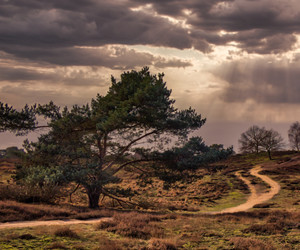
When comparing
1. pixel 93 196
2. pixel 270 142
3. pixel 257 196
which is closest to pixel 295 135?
pixel 270 142

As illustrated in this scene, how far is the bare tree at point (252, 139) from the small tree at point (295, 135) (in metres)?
19.0

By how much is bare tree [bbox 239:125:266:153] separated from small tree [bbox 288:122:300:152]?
62.4ft

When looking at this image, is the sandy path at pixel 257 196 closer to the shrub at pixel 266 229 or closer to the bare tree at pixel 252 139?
the shrub at pixel 266 229

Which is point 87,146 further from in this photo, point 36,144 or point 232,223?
point 232,223

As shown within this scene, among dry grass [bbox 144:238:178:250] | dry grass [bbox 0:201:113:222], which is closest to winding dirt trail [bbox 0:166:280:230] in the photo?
dry grass [bbox 0:201:113:222]

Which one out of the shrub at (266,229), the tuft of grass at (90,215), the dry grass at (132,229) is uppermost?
the dry grass at (132,229)

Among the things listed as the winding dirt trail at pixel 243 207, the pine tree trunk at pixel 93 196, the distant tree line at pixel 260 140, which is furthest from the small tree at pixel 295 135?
the pine tree trunk at pixel 93 196

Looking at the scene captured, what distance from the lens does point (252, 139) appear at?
295ft

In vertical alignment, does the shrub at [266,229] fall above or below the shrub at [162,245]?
below

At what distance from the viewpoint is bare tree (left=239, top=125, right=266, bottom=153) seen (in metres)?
89.0

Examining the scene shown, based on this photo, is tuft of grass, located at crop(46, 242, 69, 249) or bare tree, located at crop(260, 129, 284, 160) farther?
bare tree, located at crop(260, 129, 284, 160)

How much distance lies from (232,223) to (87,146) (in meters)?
12.9

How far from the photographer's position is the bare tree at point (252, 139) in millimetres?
89000

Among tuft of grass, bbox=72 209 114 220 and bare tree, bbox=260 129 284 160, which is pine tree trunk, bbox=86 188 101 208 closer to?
tuft of grass, bbox=72 209 114 220
